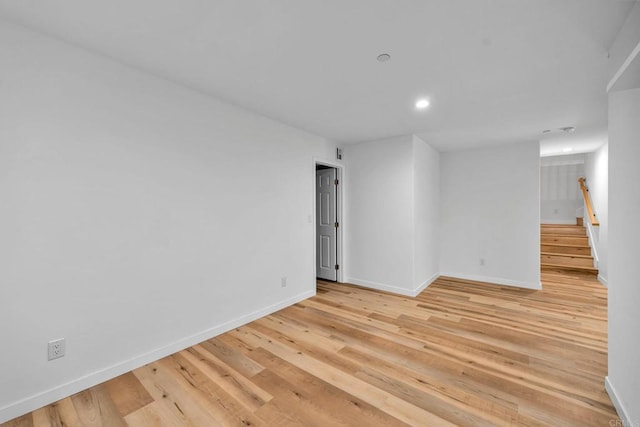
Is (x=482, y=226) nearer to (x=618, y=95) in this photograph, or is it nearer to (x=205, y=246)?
(x=618, y=95)

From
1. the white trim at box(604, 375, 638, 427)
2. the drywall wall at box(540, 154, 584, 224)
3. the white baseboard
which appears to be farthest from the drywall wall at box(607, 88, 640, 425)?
the drywall wall at box(540, 154, 584, 224)

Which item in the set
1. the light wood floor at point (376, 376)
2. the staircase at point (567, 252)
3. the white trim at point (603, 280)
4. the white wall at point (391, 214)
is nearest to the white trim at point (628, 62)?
the light wood floor at point (376, 376)

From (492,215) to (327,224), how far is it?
9.29 ft

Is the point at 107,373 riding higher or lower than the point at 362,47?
lower

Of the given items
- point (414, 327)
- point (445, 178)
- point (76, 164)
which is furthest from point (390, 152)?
point (76, 164)

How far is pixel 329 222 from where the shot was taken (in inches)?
193

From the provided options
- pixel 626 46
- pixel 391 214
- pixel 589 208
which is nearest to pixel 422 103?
pixel 626 46

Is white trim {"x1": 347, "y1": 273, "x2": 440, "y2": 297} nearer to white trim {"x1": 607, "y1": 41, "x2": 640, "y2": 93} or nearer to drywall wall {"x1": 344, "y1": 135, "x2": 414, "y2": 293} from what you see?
drywall wall {"x1": 344, "y1": 135, "x2": 414, "y2": 293}

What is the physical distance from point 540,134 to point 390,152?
83.6 inches

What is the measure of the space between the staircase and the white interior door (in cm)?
433

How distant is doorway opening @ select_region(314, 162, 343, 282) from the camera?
4781 millimetres

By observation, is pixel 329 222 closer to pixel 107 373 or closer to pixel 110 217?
pixel 110 217

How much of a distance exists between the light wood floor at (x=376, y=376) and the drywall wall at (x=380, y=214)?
94 cm

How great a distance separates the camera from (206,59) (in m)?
2.13
